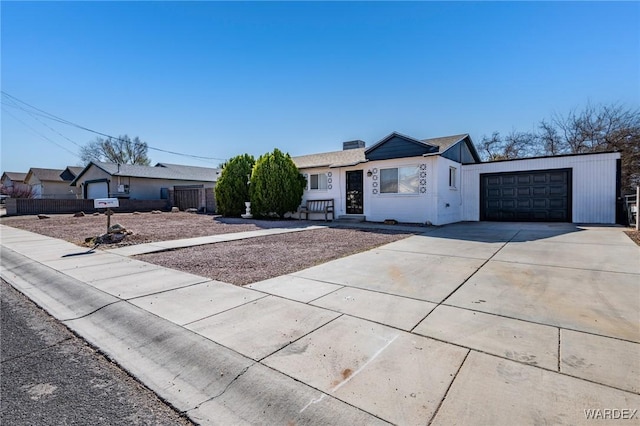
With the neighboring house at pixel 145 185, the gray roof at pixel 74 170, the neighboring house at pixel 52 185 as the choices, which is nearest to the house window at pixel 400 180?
the neighboring house at pixel 145 185

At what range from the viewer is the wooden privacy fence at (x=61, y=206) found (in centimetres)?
1952

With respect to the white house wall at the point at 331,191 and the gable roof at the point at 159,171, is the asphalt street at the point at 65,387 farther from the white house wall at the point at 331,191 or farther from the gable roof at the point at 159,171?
the gable roof at the point at 159,171

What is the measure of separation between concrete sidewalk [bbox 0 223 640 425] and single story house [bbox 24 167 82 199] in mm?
38588

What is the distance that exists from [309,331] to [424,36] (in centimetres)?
1177

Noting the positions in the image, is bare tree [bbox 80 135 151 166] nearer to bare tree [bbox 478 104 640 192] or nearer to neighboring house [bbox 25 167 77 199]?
neighboring house [bbox 25 167 77 199]

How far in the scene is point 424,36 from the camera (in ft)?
36.3

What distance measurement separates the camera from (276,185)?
15.3m

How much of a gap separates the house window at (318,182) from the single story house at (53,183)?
3294 cm

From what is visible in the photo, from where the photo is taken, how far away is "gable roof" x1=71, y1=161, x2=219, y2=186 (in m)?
25.6

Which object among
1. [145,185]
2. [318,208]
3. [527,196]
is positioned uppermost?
[145,185]

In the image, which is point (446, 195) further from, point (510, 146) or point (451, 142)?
point (510, 146)

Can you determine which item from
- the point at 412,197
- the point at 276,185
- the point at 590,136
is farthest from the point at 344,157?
the point at 590,136

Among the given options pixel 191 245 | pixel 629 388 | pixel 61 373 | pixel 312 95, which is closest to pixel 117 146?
pixel 312 95

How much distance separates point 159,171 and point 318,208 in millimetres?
20338
